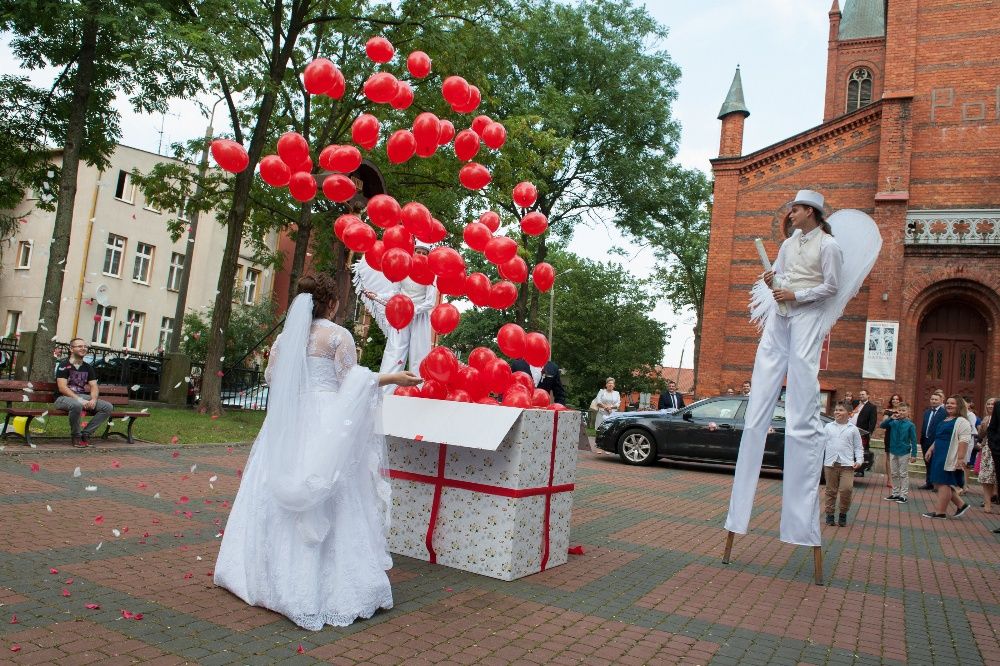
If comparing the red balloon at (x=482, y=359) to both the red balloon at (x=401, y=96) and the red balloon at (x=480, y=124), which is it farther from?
the red balloon at (x=401, y=96)

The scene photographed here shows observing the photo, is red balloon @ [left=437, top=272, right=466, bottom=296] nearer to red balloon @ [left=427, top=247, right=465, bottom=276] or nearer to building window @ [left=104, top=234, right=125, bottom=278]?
red balloon @ [left=427, top=247, right=465, bottom=276]

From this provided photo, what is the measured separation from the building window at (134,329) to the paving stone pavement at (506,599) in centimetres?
3354

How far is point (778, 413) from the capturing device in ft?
49.6

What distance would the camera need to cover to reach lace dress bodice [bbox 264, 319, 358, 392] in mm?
4547

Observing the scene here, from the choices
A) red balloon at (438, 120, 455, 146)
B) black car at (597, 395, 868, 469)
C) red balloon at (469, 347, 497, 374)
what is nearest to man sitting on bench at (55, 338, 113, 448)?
red balloon at (438, 120, 455, 146)

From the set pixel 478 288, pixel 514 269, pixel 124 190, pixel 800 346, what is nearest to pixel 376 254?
pixel 478 288

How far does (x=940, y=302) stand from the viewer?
78.4 ft

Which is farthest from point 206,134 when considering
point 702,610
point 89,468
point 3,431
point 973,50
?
point 973,50

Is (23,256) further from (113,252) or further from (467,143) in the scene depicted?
(467,143)

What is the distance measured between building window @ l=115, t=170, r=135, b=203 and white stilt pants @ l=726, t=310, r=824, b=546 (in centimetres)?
3773

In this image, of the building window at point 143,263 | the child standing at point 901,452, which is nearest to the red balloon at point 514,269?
the child standing at point 901,452

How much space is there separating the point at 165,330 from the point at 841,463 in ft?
129

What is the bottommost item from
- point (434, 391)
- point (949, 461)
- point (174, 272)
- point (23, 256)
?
point (949, 461)

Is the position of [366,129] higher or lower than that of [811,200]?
higher
